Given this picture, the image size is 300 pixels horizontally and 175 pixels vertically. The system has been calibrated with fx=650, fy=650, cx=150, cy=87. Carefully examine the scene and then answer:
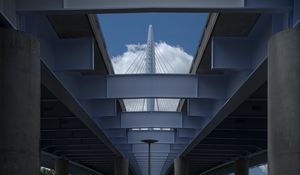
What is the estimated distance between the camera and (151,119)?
123 feet

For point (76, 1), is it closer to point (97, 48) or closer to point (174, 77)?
point (97, 48)

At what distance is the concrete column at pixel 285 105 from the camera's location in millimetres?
12945

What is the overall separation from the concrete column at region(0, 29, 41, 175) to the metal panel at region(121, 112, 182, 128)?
73.5 feet

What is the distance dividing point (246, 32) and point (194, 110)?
37.7 feet

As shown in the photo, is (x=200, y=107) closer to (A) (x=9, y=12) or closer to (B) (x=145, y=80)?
(B) (x=145, y=80)

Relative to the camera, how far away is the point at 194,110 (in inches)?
1238

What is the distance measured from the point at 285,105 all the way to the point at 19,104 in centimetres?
557

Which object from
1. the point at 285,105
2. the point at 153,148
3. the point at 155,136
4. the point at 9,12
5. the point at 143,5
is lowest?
the point at 153,148

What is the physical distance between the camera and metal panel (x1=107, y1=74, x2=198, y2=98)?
27188mm

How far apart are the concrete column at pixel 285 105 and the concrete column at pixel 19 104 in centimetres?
508

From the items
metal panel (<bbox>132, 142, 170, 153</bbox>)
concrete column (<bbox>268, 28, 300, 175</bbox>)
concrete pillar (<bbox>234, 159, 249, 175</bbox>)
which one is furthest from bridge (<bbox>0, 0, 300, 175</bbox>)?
metal panel (<bbox>132, 142, 170, 153</bbox>)

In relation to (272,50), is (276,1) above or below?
above

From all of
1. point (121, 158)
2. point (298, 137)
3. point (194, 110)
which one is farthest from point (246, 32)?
point (121, 158)

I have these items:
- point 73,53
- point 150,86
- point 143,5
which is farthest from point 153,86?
point 143,5
